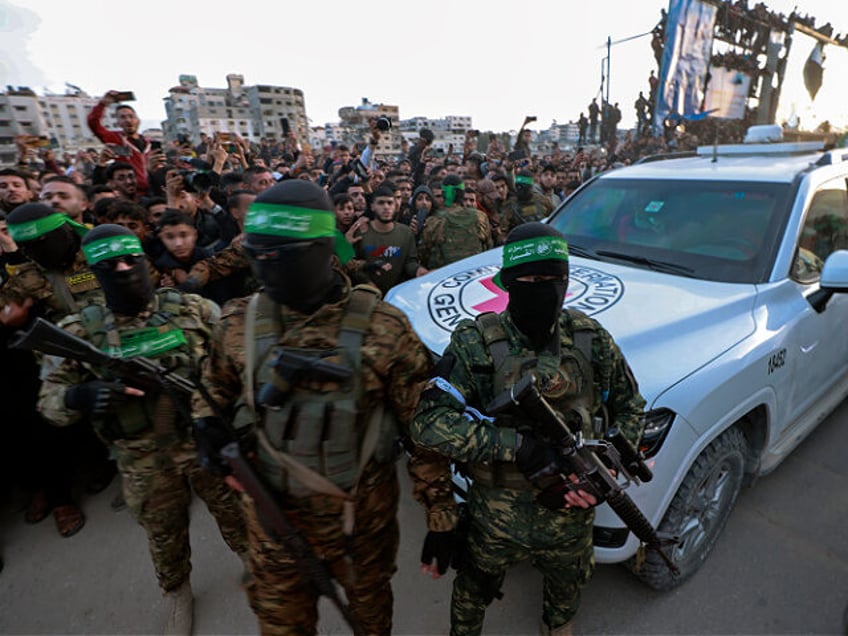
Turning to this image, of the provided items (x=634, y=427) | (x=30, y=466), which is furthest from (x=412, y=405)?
(x=30, y=466)

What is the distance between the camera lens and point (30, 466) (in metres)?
2.96

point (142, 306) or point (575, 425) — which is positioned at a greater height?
point (142, 306)

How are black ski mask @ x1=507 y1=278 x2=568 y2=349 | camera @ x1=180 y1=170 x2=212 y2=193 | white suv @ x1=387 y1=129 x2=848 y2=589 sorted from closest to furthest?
black ski mask @ x1=507 y1=278 x2=568 y2=349 → white suv @ x1=387 y1=129 x2=848 y2=589 → camera @ x1=180 y1=170 x2=212 y2=193

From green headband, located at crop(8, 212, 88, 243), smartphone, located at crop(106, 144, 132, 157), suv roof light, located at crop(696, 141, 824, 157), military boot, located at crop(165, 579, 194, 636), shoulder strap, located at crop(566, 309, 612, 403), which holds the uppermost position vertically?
smartphone, located at crop(106, 144, 132, 157)

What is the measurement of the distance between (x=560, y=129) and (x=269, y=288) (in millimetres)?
145470

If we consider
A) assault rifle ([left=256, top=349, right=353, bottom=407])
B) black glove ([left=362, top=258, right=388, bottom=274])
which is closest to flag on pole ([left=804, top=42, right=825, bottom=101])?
black glove ([left=362, top=258, right=388, bottom=274])

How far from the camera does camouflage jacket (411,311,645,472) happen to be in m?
1.44

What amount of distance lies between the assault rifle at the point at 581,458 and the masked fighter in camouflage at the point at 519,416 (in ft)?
0.14

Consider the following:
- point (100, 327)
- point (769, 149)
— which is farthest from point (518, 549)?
point (769, 149)

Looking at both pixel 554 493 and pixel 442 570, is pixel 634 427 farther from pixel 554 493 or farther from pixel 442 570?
pixel 442 570

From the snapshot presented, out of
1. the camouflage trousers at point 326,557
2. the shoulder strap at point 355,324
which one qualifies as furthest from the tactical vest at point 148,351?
the shoulder strap at point 355,324

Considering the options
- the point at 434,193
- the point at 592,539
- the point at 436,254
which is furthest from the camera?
the point at 434,193

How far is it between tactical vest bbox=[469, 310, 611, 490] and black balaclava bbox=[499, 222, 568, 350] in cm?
11

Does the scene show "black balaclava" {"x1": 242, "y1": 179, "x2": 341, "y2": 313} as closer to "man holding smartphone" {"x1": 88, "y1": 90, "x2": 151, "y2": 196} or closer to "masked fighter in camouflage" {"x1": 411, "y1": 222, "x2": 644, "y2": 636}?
"masked fighter in camouflage" {"x1": 411, "y1": 222, "x2": 644, "y2": 636}
